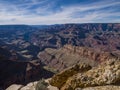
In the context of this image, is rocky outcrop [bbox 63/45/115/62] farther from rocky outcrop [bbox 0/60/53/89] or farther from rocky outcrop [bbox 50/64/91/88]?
rocky outcrop [bbox 50/64/91/88]

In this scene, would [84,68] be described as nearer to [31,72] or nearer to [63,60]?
[31,72]

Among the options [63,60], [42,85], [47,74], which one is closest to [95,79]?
[42,85]

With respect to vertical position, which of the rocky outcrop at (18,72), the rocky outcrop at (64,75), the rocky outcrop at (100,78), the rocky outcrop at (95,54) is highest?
the rocky outcrop at (100,78)

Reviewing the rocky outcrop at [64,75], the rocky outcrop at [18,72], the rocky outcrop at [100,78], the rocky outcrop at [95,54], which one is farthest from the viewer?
the rocky outcrop at [95,54]

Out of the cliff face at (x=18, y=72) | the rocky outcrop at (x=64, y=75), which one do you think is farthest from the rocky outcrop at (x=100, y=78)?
the cliff face at (x=18, y=72)

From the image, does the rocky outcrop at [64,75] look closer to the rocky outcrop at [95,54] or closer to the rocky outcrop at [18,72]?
the rocky outcrop at [18,72]

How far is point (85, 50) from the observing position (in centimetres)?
18850

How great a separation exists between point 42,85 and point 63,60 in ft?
571

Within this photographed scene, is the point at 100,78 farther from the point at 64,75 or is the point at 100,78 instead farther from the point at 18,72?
the point at 18,72

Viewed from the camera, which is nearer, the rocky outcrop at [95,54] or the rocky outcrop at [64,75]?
the rocky outcrop at [64,75]

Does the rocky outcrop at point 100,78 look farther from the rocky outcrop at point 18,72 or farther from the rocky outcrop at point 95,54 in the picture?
the rocky outcrop at point 95,54

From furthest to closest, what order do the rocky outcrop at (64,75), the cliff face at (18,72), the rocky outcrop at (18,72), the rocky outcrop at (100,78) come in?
the cliff face at (18,72)
the rocky outcrop at (18,72)
the rocky outcrop at (64,75)
the rocky outcrop at (100,78)

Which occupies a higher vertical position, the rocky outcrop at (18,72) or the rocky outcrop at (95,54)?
the rocky outcrop at (18,72)

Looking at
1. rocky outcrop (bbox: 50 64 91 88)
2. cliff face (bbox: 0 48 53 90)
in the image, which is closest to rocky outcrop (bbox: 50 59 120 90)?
rocky outcrop (bbox: 50 64 91 88)
